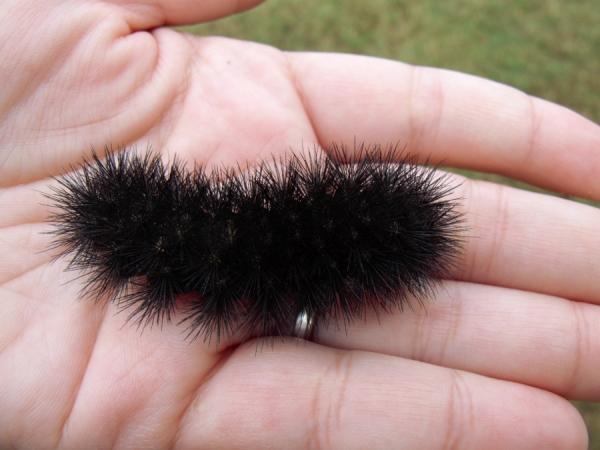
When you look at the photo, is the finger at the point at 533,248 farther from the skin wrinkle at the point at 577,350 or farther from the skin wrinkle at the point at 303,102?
the skin wrinkle at the point at 303,102

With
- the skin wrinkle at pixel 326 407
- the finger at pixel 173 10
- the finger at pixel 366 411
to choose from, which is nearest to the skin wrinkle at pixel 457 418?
the finger at pixel 366 411

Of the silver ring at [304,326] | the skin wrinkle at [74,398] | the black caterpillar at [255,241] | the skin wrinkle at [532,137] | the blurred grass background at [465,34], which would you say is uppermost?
the blurred grass background at [465,34]

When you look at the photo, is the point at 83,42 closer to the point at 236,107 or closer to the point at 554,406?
the point at 236,107

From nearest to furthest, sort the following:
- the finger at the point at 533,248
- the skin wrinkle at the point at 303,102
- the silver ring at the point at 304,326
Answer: the silver ring at the point at 304,326, the finger at the point at 533,248, the skin wrinkle at the point at 303,102

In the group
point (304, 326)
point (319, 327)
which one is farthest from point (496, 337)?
point (304, 326)

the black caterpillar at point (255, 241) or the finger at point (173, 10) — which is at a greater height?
the finger at point (173, 10)

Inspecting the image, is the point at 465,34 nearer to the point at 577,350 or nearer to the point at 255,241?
the point at 577,350
